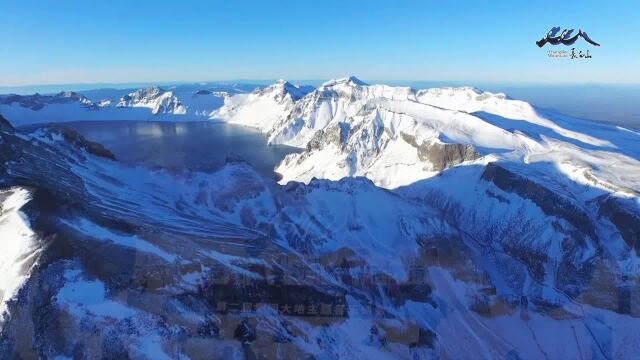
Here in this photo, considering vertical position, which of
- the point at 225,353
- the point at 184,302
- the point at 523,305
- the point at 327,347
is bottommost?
the point at 523,305

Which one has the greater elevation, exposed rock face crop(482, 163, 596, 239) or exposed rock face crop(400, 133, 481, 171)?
exposed rock face crop(400, 133, 481, 171)

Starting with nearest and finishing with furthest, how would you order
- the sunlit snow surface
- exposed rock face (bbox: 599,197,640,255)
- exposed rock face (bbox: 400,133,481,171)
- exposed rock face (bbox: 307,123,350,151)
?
1. the sunlit snow surface
2. exposed rock face (bbox: 599,197,640,255)
3. exposed rock face (bbox: 400,133,481,171)
4. exposed rock face (bbox: 307,123,350,151)

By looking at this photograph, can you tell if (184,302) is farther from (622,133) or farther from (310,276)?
(622,133)

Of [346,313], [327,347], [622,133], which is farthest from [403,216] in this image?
[622,133]

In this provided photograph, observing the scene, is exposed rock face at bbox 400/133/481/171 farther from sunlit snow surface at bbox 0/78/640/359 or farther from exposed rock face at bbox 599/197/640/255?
exposed rock face at bbox 599/197/640/255

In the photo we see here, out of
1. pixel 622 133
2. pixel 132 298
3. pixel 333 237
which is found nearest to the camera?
pixel 132 298

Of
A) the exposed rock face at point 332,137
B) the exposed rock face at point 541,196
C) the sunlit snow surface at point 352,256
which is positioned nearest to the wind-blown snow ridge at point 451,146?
the exposed rock face at point 332,137

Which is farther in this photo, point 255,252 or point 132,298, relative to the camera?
point 255,252

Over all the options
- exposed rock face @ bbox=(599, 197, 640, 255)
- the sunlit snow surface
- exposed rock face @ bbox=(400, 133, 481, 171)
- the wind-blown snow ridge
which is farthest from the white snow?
exposed rock face @ bbox=(400, 133, 481, 171)
